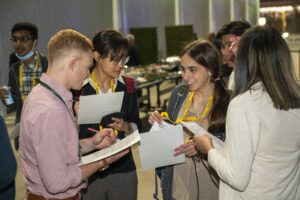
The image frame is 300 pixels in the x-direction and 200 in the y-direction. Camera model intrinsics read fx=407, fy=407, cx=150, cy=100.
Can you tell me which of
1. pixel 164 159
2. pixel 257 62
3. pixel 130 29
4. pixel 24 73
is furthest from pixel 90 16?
pixel 257 62

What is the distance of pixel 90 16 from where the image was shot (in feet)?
22.7

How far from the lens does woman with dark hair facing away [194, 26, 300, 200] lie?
1.49m

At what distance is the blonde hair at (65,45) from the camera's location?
5.20 ft

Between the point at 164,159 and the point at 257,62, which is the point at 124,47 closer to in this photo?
the point at 164,159

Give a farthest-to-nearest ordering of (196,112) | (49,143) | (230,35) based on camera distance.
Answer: (230,35) → (196,112) → (49,143)

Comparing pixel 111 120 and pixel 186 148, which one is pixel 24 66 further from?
pixel 186 148

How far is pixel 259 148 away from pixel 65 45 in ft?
2.75

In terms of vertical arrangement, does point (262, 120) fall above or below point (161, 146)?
above

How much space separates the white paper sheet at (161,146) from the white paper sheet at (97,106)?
31 centimetres

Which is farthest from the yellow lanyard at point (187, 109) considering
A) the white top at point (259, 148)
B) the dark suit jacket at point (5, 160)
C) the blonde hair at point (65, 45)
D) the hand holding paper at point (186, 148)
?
the dark suit jacket at point (5, 160)

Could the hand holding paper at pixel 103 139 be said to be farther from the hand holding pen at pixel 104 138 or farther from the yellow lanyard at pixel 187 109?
the yellow lanyard at pixel 187 109

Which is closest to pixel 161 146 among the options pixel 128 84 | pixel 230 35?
pixel 128 84

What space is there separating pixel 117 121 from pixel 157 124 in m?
0.24

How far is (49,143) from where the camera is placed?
1463mm
